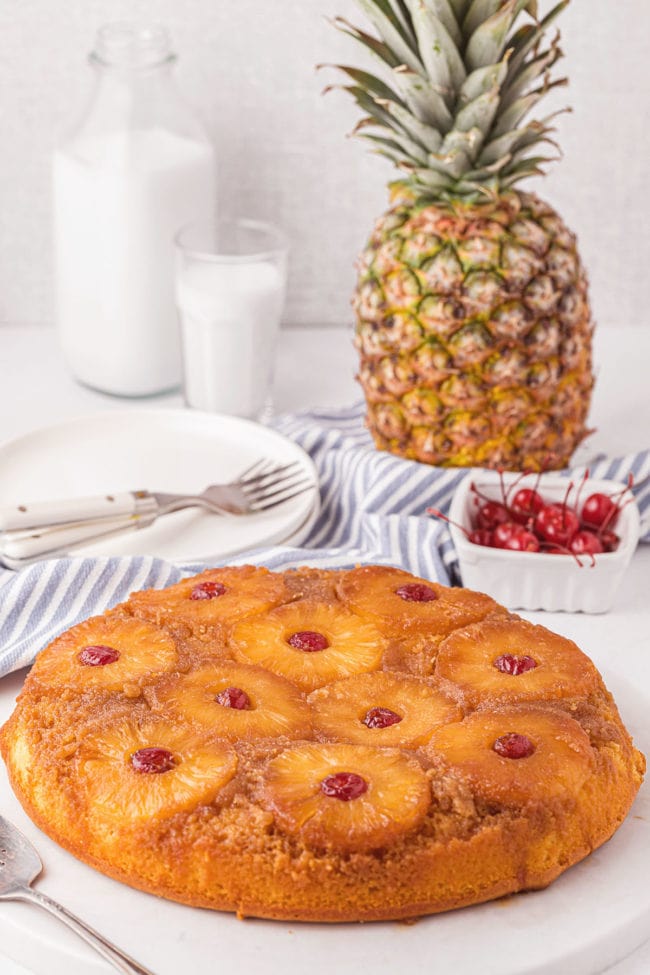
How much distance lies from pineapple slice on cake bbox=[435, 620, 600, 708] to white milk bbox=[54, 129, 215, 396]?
4.53 ft

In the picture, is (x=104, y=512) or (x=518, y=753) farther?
(x=104, y=512)

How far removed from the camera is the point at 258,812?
130 cm

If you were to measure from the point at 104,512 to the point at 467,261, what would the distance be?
0.74 meters

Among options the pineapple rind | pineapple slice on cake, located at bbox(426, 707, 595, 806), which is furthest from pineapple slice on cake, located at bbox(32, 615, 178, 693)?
the pineapple rind

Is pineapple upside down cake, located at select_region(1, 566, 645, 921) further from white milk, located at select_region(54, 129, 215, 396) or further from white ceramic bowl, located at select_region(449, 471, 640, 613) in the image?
white milk, located at select_region(54, 129, 215, 396)

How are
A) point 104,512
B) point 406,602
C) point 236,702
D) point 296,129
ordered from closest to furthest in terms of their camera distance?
1. point 236,702
2. point 406,602
3. point 104,512
4. point 296,129

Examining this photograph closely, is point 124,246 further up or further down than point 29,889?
further up

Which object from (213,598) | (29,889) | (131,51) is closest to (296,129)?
(131,51)

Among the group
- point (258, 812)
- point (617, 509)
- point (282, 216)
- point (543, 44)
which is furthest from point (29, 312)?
point (258, 812)

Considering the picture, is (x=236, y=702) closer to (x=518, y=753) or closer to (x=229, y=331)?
(x=518, y=753)

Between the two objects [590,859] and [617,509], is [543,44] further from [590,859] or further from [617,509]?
[590,859]

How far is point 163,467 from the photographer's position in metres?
2.45

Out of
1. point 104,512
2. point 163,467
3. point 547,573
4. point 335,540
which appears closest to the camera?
point 547,573

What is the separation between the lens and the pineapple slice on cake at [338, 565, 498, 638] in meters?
1.66
